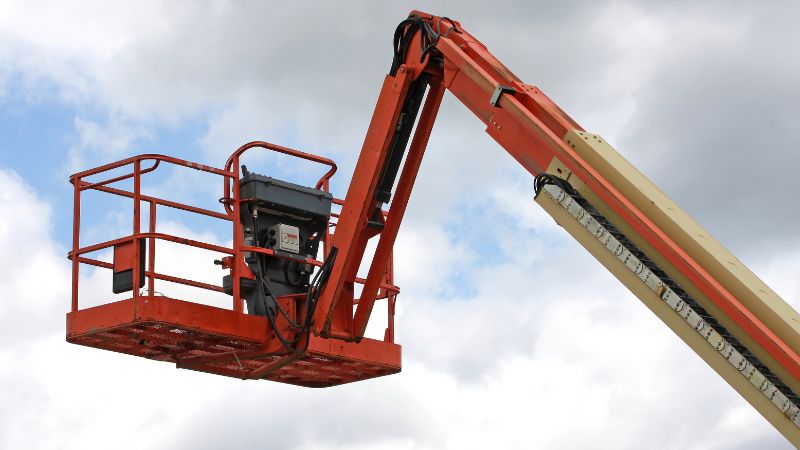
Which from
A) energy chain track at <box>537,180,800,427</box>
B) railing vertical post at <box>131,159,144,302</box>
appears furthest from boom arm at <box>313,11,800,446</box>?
railing vertical post at <box>131,159,144,302</box>

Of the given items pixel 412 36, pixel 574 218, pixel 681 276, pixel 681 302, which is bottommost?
pixel 681 302

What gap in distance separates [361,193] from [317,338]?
187 cm

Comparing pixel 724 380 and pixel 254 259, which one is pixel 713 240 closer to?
pixel 724 380

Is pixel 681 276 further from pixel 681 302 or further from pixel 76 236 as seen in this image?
pixel 76 236

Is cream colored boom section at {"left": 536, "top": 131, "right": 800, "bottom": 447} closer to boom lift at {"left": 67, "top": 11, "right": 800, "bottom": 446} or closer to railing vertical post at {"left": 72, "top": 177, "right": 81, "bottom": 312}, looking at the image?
boom lift at {"left": 67, "top": 11, "right": 800, "bottom": 446}

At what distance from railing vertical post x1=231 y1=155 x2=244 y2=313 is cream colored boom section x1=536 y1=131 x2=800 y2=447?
4.64 meters

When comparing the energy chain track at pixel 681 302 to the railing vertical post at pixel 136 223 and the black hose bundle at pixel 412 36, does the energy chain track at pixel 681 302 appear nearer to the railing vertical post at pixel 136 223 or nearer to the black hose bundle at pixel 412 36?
the black hose bundle at pixel 412 36

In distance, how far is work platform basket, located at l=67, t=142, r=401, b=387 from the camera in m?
15.4

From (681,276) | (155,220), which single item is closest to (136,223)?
(155,220)

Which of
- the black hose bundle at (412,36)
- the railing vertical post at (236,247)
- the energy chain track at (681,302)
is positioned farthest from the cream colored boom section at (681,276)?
the railing vertical post at (236,247)

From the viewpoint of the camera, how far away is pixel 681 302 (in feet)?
37.3

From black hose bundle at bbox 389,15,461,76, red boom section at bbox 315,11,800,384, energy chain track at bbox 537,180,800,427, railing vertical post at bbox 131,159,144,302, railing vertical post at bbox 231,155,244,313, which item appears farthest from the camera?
railing vertical post at bbox 231,155,244,313

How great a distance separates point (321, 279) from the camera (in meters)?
16.0

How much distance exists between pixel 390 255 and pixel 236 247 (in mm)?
1741
